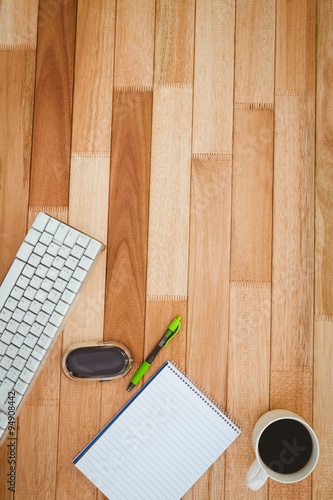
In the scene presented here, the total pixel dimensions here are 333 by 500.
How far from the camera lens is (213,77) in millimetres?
1112

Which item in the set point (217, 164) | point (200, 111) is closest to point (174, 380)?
point (217, 164)

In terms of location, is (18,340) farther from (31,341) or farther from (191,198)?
(191,198)

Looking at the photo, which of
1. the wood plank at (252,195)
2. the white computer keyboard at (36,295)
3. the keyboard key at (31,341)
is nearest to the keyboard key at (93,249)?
the white computer keyboard at (36,295)

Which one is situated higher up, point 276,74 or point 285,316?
point 276,74

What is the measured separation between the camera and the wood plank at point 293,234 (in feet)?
3.54

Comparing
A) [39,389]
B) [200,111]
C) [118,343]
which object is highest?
[200,111]

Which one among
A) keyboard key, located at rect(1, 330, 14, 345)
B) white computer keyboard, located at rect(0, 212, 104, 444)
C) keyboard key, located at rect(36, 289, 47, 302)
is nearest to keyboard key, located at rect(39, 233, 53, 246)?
white computer keyboard, located at rect(0, 212, 104, 444)

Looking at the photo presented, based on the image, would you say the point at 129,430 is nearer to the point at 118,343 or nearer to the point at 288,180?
the point at 118,343

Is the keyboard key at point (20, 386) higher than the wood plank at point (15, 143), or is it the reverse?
the wood plank at point (15, 143)

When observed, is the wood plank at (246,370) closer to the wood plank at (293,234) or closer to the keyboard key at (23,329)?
the wood plank at (293,234)

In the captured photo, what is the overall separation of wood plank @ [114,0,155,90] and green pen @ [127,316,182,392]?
0.56m

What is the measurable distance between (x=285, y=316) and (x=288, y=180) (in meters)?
0.31

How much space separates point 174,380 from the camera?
1.06 meters

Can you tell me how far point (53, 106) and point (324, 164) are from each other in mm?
642
